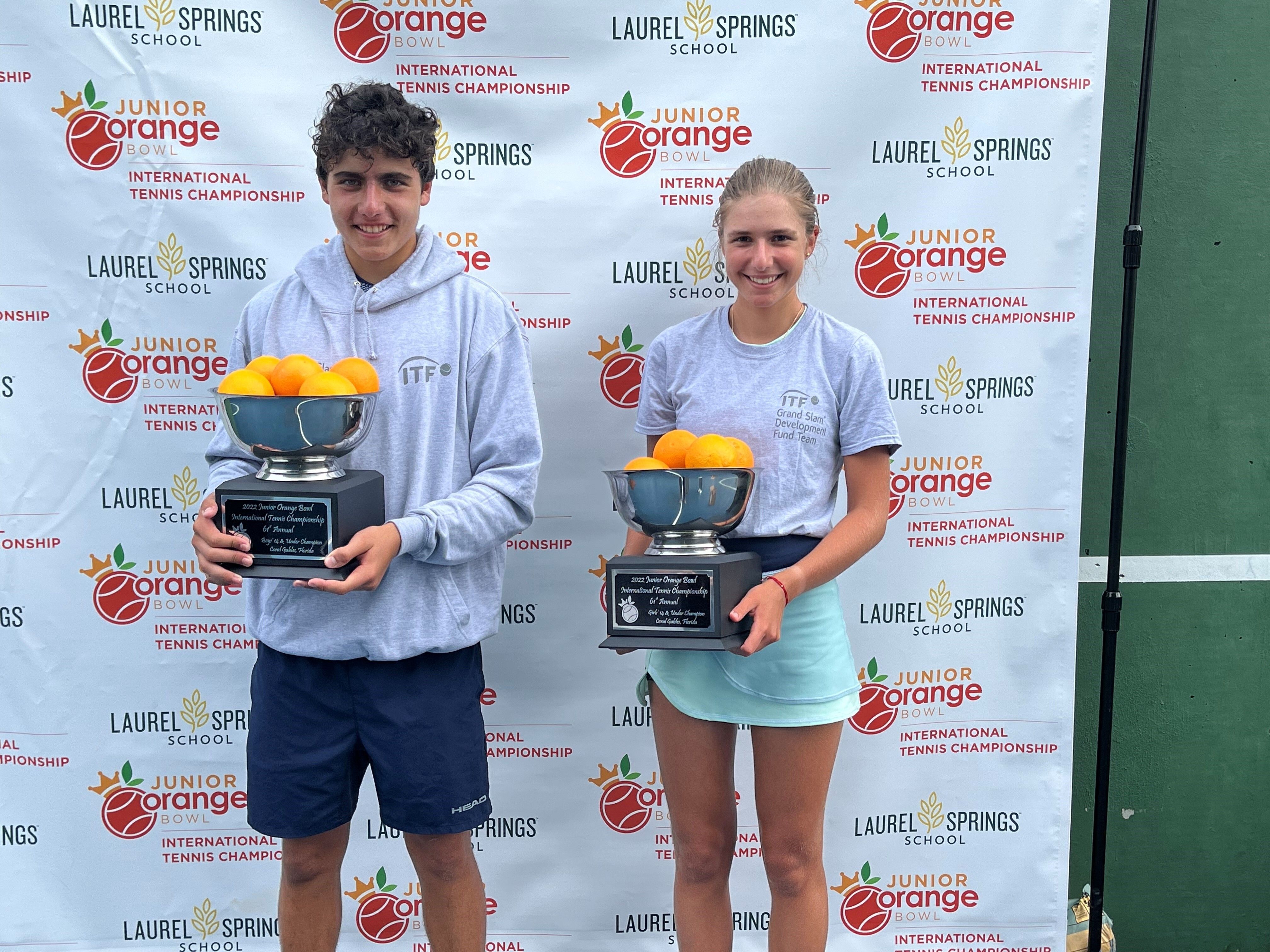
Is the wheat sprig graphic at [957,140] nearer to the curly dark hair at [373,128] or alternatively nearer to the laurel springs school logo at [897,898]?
the curly dark hair at [373,128]

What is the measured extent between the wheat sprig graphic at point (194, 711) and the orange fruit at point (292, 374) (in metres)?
1.27

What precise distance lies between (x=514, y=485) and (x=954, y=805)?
5.26 ft

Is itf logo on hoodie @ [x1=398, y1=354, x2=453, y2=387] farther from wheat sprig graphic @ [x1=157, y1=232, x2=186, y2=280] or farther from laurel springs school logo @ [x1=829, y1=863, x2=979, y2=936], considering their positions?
laurel springs school logo @ [x1=829, y1=863, x2=979, y2=936]

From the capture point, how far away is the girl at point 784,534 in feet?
6.01

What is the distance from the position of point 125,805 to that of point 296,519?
1429mm

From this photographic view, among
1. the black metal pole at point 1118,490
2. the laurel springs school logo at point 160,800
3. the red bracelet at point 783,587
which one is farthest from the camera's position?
the laurel springs school logo at point 160,800

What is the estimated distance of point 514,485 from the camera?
184 centimetres

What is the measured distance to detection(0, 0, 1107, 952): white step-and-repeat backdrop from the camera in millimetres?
2439

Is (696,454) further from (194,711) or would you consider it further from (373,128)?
(194,711)

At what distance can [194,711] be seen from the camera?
260cm

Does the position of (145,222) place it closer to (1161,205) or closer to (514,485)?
(514,485)

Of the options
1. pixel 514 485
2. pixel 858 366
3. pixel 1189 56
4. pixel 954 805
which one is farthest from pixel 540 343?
pixel 1189 56

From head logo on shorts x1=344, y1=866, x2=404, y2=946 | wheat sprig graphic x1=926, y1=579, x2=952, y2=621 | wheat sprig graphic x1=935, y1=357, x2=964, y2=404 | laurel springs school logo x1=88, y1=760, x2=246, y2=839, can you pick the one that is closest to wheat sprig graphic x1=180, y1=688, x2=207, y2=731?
laurel springs school logo x1=88, y1=760, x2=246, y2=839

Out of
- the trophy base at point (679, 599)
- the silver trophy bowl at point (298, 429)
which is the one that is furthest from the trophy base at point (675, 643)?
the silver trophy bowl at point (298, 429)
